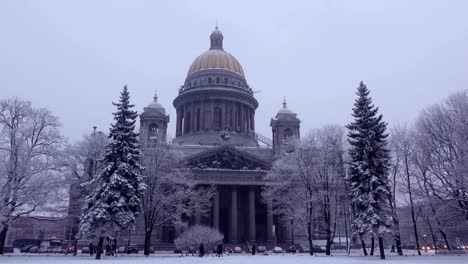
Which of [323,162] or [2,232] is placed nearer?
[2,232]

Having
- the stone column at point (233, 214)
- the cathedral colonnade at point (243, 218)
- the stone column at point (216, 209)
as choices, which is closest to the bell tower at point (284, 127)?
the cathedral colonnade at point (243, 218)

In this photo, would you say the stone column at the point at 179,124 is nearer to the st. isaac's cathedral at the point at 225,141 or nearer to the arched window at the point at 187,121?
the st. isaac's cathedral at the point at 225,141

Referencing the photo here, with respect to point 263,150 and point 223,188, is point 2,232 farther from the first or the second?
point 263,150

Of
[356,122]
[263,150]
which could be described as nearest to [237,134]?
[263,150]

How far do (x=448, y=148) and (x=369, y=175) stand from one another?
308 inches

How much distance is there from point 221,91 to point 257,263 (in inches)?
1906

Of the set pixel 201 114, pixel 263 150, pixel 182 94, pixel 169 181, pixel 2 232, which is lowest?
pixel 2 232

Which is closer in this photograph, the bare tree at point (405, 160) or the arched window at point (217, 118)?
the bare tree at point (405, 160)

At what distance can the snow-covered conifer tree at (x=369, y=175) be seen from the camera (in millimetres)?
27094

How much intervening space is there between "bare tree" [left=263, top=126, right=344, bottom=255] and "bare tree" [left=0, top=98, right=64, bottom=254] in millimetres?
20080

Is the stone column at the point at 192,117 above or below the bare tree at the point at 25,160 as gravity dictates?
above

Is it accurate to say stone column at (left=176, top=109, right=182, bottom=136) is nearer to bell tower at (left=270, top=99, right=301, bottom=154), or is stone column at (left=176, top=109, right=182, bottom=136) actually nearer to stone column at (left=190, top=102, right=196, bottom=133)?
stone column at (left=190, top=102, right=196, bottom=133)

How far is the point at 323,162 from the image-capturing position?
1374 inches

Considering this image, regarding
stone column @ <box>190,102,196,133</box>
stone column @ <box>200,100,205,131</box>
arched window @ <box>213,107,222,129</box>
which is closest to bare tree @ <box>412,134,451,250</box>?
stone column @ <box>200,100,205,131</box>
